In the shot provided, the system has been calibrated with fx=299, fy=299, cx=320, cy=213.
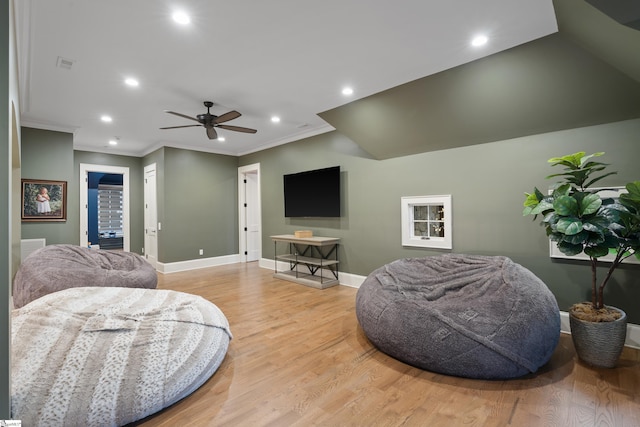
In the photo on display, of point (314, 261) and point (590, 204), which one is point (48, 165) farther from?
point (590, 204)

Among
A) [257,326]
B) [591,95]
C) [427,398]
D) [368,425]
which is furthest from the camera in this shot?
[257,326]

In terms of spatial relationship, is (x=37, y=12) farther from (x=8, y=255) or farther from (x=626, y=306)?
(x=626, y=306)

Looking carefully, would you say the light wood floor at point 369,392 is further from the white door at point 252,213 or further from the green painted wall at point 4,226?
the white door at point 252,213

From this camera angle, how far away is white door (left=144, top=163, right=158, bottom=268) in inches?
258

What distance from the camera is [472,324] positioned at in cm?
219

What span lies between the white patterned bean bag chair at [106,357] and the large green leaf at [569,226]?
2.80 m

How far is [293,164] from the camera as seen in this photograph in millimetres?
5941

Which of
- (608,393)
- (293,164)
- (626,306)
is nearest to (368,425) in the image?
(608,393)

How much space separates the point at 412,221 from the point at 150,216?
5745 millimetres

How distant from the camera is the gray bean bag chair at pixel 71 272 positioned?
319 cm

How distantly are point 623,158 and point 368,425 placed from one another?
322 cm

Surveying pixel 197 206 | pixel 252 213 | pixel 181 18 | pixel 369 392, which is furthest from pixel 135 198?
pixel 369 392

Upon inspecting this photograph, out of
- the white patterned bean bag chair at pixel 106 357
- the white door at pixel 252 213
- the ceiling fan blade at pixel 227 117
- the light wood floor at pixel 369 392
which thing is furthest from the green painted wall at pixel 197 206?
the light wood floor at pixel 369 392

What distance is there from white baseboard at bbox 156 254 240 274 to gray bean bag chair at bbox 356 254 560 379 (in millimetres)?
4821
